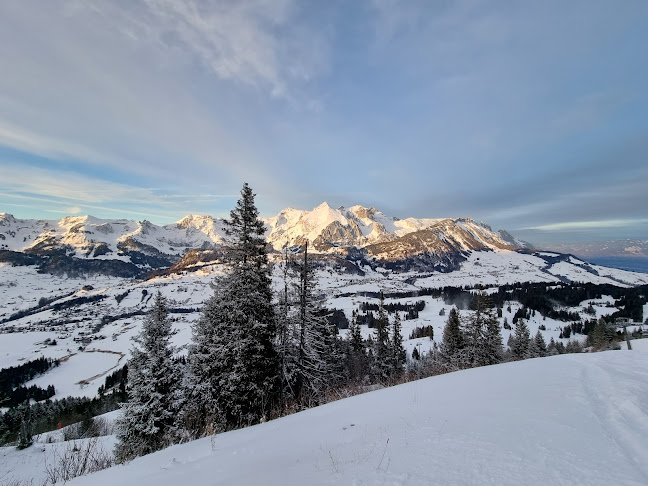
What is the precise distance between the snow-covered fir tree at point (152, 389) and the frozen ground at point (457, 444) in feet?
44.8

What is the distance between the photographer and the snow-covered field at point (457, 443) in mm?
3041

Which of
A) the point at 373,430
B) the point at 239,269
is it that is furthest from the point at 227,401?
the point at 373,430

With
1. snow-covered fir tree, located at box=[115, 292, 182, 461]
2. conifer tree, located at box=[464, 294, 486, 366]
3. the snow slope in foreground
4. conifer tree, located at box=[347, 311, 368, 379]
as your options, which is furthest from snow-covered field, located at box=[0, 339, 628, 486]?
conifer tree, located at box=[347, 311, 368, 379]

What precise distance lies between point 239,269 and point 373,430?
13.4m

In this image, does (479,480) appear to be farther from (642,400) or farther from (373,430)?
(642,400)

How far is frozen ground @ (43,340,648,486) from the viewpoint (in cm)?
304

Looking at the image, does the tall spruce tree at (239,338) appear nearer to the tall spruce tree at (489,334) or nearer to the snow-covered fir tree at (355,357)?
the tall spruce tree at (489,334)

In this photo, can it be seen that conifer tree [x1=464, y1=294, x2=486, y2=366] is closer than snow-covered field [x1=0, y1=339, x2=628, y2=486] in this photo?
No

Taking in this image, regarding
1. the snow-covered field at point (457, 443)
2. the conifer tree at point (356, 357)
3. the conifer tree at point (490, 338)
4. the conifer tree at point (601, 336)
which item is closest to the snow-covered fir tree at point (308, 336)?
the snow-covered field at point (457, 443)

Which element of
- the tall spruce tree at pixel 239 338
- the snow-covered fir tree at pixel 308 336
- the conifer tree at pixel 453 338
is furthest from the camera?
the conifer tree at pixel 453 338

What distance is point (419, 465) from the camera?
10.6 ft

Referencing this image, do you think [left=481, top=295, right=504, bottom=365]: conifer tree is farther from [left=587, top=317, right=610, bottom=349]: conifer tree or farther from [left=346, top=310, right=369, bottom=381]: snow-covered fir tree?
[left=346, top=310, right=369, bottom=381]: snow-covered fir tree

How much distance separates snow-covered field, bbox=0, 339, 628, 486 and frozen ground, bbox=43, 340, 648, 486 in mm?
16

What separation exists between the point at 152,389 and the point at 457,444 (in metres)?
18.8
